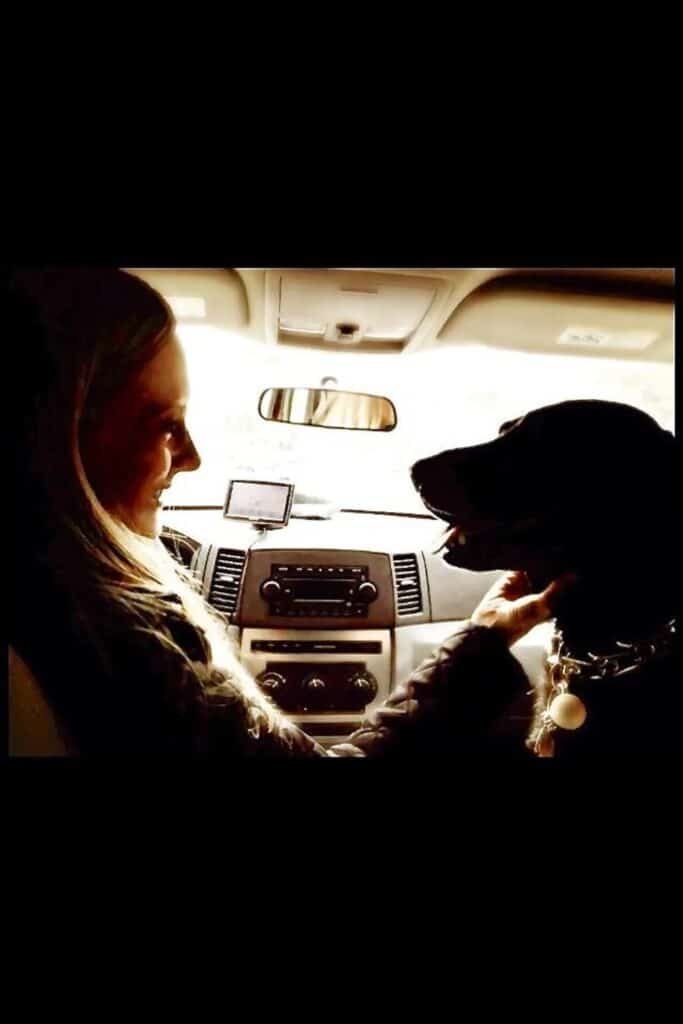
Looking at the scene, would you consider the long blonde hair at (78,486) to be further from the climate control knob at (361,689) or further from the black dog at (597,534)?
the black dog at (597,534)

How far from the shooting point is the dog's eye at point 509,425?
159 cm

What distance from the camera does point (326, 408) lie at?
187cm

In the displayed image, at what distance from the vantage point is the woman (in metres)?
1.31

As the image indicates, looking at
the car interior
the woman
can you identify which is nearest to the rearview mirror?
the car interior

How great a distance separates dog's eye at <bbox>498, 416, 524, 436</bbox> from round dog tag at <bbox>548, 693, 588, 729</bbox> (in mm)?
623

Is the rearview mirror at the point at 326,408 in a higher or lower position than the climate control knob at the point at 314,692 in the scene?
higher

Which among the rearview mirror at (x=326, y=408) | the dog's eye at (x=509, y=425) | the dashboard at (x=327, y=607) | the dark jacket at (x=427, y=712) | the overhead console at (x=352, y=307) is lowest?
the dark jacket at (x=427, y=712)

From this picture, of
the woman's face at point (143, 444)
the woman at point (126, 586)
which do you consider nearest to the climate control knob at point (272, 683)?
the woman at point (126, 586)

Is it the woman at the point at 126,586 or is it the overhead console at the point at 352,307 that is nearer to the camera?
the woman at the point at 126,586

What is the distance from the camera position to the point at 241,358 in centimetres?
182

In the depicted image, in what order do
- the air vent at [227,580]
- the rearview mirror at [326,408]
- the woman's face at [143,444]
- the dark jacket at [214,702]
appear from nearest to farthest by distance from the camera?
the dark jacket at [214,702] < the woman's face at [143,444] < the air vent at [227,580] < the rearview mirror at [326,408]
